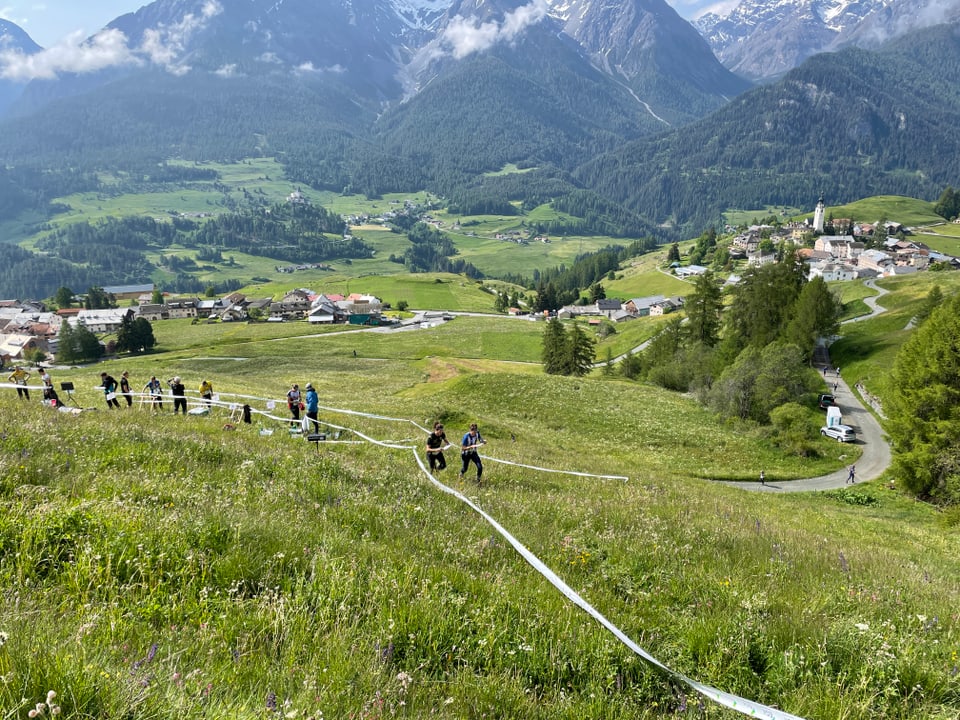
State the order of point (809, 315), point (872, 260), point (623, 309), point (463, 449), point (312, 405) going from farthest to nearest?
point (623, 309)
point (872, 260)
point (809, 315)
point (312, 405)
point (463, 449)

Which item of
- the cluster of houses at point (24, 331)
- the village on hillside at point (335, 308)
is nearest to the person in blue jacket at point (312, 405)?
the cluster of houses at point (24, 331)

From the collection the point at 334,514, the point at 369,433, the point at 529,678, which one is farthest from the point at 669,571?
the point at 369,433

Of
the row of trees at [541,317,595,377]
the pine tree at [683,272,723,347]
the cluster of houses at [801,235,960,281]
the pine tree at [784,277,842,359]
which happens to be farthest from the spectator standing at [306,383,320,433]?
the cluster of houses at [801,235,960,281]

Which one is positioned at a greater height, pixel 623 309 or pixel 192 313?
pixel 192 313

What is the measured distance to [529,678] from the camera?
12.7 ft

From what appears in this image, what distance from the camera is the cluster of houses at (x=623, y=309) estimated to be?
169m

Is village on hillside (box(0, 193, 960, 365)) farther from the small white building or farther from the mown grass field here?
the mown grass field

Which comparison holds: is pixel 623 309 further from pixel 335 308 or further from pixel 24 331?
pixel 24 331

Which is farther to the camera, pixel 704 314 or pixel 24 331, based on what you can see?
pixel 24 331

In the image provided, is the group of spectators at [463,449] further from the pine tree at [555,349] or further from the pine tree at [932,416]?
the pine tree at [555,349]

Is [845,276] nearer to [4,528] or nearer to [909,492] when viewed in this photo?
[909,492]

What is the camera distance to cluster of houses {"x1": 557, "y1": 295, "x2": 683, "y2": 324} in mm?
168625

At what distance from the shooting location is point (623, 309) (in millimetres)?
182000

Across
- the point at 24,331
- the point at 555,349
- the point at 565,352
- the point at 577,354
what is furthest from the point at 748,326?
the point at 24,331
